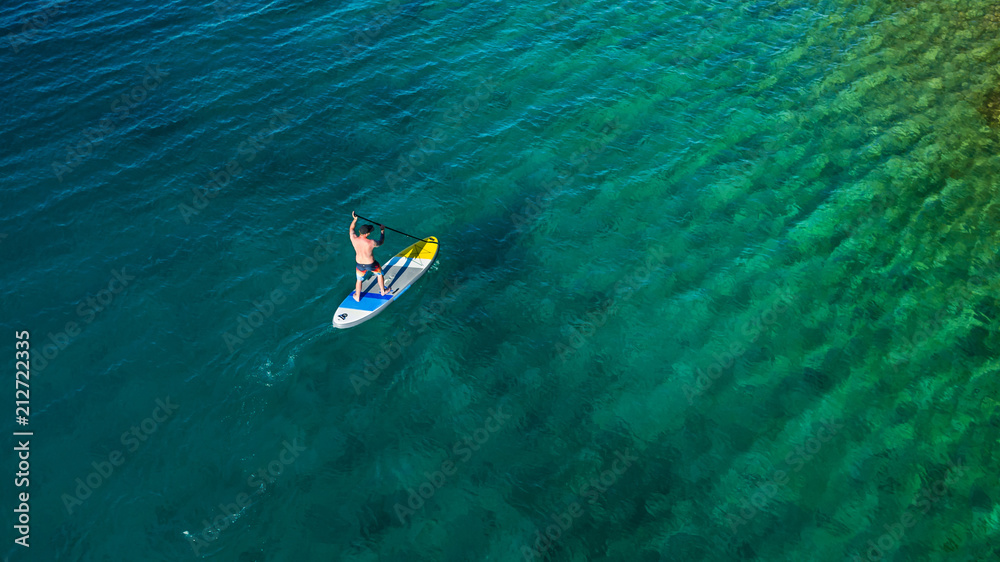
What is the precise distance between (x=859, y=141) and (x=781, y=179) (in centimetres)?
516

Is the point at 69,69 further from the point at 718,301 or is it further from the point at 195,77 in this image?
the point at 718,301

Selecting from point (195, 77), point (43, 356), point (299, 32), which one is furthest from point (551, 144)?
point (43, 356)

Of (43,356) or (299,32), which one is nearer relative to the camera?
(43,356)

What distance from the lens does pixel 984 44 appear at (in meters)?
38.8
